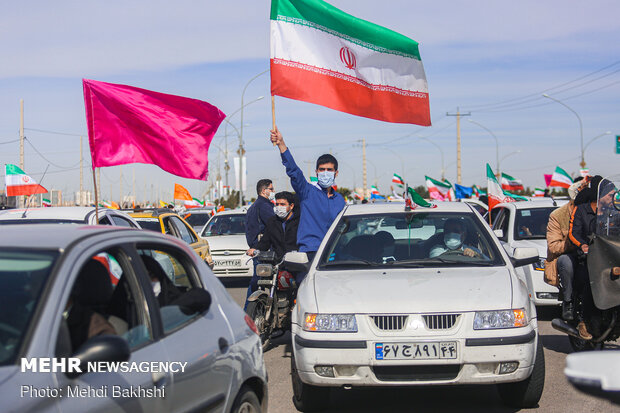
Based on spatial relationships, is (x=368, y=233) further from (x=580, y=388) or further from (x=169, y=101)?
(x=580, y=388)

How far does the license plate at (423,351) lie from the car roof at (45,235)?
245 centimetres

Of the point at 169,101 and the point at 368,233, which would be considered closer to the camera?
the point at 368,233

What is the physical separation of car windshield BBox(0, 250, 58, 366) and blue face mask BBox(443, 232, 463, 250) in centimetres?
458

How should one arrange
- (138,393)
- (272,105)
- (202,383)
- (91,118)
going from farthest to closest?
(272,105) → (91,118) → (202,383) → (138,393)

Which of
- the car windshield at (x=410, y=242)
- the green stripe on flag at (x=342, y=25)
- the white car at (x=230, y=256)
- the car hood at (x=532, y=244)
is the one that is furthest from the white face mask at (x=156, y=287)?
the white car at (x=230, y=256)

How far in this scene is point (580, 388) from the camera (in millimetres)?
2500

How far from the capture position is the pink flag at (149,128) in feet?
28.6

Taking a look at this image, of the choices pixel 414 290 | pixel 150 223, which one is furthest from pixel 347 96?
pixel 150 223

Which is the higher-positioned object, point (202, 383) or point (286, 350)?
point (202, 383)

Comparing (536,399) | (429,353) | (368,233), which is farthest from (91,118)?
(536,399)

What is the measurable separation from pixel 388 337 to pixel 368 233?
175cm

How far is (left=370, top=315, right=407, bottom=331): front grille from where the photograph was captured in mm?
5812

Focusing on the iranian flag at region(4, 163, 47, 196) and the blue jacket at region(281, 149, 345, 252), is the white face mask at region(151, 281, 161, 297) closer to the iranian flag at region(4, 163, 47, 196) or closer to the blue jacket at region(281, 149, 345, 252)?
the blue jacket at region(281, 149, 345, 252)

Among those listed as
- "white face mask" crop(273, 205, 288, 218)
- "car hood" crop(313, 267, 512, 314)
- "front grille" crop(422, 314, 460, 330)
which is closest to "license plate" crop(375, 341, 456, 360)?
"front grille" crop(422, 314, 460, 330)
